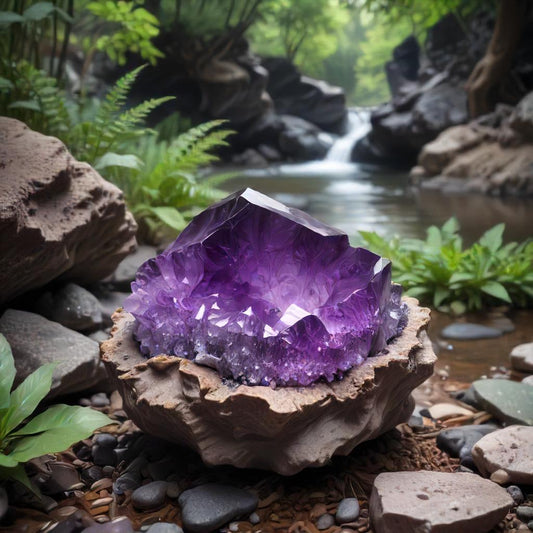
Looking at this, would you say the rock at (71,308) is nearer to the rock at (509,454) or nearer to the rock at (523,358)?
the rock at (509,454)

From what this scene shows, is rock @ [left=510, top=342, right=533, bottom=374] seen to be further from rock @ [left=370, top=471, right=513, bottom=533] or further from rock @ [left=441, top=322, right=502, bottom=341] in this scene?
rock @ [left=370, top=471, right=513, bottom=533]

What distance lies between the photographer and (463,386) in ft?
8.63

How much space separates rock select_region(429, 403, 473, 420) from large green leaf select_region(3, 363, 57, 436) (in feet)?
5.15

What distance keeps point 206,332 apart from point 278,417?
14.1 inches

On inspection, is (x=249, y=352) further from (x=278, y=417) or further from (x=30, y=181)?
(x=30, y=181)

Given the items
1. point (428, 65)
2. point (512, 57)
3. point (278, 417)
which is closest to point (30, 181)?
point (278, 417)

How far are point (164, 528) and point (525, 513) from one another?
102 cm

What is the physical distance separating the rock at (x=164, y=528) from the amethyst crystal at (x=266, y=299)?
421 mm

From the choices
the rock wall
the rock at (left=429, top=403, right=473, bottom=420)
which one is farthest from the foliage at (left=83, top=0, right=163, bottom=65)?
the rock wall

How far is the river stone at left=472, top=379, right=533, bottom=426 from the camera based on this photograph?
2.05 metres

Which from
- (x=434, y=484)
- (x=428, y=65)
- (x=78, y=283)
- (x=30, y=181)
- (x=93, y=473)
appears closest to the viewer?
(x=434, y=484)

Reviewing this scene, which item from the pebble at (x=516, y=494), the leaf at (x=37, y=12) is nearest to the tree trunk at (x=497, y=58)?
the leaf at (x=37, y=12)

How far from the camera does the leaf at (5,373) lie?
150 cm

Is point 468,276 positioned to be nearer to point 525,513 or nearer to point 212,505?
point 525,513
